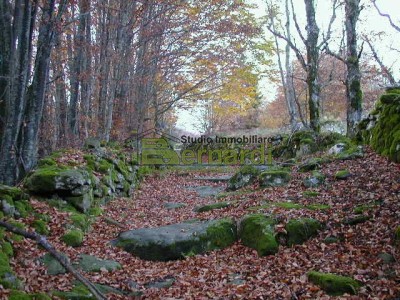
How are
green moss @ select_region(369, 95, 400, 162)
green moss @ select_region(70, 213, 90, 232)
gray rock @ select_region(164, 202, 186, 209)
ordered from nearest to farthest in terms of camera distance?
green moss @ select_region(70, 213, 90, 232) < green moss @ select_region(369, 95, 400, 162) < gray rock @ select_region(164, 202, 186, 209)

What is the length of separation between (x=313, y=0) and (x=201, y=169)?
8698 millimetres

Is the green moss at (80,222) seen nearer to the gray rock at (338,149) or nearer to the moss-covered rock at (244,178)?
the moss-covered rock at (244,178)

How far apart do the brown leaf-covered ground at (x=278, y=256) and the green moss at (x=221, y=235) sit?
0.59ft

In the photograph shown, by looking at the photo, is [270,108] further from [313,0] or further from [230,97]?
[313,0]

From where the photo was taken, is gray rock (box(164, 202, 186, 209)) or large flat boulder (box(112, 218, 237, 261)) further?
gray rock (box(164, 202, 186, 209))

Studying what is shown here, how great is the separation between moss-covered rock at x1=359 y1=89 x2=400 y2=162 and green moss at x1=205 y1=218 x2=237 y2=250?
3.84 meters

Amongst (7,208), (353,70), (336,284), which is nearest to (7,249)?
(7,208)

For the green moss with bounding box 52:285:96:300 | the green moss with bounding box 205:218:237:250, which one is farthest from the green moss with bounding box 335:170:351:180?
the green moss with bounding box 52:285:96:300

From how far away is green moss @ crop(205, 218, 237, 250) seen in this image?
6859 mm

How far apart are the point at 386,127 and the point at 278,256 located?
5.22m

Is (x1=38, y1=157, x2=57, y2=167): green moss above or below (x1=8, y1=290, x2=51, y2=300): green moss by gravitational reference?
above

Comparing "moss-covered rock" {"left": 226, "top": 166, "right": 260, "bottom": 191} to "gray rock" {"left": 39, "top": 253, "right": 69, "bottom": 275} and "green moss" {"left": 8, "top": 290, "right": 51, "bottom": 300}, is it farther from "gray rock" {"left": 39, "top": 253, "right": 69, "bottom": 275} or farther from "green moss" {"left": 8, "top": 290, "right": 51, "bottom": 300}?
"green moss" {"left": 8, "top": 290, "right": 51, "bottom": 300}

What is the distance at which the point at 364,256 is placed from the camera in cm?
525

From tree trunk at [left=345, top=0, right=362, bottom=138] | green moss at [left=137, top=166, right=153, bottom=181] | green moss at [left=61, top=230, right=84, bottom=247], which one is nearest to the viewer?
green moss at [left=61, top=230, right=84, bottom=247]
